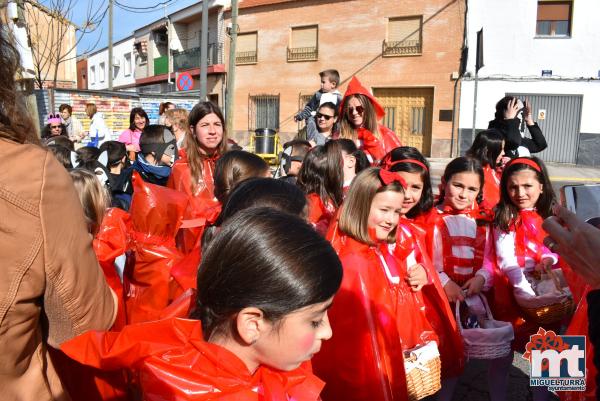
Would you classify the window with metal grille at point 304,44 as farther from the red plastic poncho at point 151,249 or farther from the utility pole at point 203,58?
the red plastic poncho at point 151,249

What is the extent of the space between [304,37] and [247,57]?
3555 mm

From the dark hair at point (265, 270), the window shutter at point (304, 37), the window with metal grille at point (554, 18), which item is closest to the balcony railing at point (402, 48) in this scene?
the window shutter at point (304, 37)

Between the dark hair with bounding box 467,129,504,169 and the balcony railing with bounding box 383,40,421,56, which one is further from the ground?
the balcony railing with bounding box 383,40,421,56

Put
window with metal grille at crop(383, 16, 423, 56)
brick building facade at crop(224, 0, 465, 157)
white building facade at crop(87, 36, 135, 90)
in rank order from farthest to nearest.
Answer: white building facade at crop(87, 36, 135, 90) → window with metal grille at crop(383, 16, 423, 56) → brick building facade at crop(224, 0, 465, 157)

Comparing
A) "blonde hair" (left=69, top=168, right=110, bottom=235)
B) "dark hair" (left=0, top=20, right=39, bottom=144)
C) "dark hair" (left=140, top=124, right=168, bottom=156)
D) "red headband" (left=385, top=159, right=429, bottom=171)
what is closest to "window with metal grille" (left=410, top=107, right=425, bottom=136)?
"dark hair" (left=140, top=124, right=168, bottom=156)

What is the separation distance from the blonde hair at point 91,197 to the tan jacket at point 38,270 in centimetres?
141

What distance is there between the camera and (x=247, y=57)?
25312mm

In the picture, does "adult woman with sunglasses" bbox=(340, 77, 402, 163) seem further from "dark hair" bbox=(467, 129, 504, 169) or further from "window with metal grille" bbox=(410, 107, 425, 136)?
"window with metal grille" bbox=(410, 107, 425, 136)

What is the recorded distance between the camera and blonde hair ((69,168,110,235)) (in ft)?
8.77

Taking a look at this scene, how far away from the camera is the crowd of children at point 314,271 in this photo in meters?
1.41

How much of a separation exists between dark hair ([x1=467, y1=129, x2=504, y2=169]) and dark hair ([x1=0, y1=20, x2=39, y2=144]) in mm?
3791

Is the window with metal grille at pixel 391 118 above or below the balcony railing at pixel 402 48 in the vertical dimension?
below

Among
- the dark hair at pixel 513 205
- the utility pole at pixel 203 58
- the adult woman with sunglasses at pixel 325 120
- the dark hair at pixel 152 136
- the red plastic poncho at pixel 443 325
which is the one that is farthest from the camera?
the utility pole at pixel 203 58

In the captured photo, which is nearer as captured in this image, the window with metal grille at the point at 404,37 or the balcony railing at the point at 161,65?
the window with metal grille at the point at 404,37
